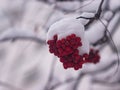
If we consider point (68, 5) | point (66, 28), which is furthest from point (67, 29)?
point (68, 5)

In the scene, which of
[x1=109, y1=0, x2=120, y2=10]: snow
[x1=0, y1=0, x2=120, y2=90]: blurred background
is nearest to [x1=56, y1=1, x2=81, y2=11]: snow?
[x1=0, y1=0, x2=120, y2=90]: blurred background

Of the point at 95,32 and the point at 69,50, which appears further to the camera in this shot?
the point at 95,32

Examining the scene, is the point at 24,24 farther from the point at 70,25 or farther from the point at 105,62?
the point at 105,62

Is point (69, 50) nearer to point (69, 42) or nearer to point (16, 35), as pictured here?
point (69, 42)

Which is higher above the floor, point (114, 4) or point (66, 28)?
point (114, 4)

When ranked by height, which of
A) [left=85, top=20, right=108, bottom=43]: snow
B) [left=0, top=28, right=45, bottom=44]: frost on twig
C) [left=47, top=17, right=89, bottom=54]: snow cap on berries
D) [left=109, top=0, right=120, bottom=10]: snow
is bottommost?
[left=47, top=17, right=89, bottom=54]: snow cap on berries

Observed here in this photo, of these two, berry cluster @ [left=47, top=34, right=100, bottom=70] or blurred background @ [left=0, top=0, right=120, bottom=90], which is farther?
blurred background @ [left=0, top=0, right=120, bottom=90]

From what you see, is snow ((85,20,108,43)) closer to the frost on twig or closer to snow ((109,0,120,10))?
snow ((109,0,120,10))
